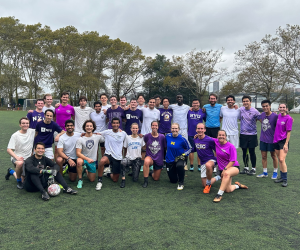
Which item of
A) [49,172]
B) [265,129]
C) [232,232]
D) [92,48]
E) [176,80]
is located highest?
[92,48]

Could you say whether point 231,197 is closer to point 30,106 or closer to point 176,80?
point 176,80

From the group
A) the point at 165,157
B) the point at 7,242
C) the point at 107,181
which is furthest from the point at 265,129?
the point at 7,242

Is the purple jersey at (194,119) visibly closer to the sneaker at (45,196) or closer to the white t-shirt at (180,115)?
the white t-shirt at (180,115)

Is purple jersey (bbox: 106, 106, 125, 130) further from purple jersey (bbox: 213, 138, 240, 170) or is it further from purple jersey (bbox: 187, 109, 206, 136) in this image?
purple jersey (bbox: 213, 138, 240, 170)

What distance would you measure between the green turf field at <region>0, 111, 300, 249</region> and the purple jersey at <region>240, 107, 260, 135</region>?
1328mm

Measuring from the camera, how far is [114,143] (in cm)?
509

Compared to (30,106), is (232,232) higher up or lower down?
lower down

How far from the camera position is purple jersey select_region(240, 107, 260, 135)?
18.3 feet

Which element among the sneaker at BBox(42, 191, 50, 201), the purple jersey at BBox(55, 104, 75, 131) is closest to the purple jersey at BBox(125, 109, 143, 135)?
the purple jersey at BBox(55, 104, 75, 131)

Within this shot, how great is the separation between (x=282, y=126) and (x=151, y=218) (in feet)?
11.2

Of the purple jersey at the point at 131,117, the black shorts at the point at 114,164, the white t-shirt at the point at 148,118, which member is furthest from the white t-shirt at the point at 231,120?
the black shorts at the point at 114,164

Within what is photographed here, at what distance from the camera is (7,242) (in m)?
2.77

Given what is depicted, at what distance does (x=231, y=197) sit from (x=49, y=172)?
10.6ft

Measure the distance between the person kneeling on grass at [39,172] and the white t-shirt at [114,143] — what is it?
1118 millimetres
